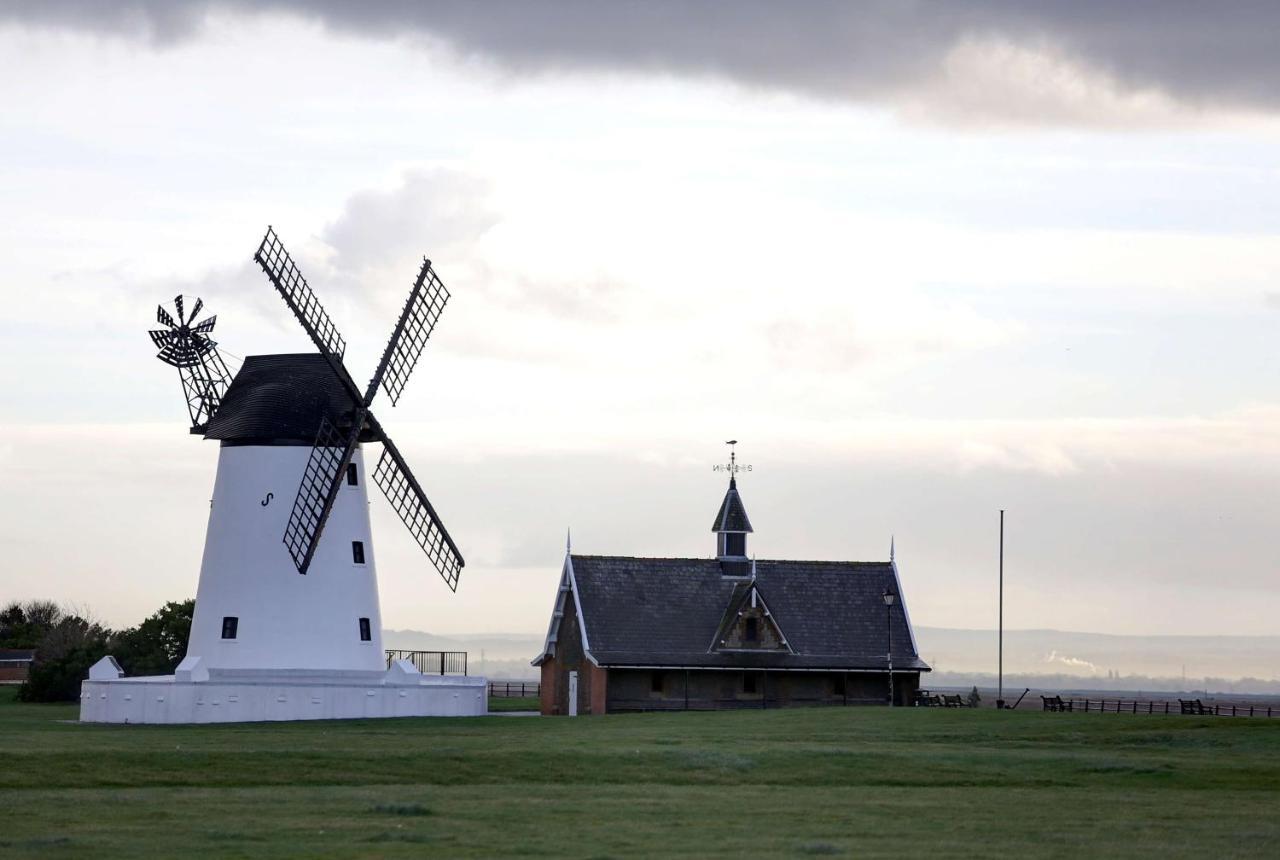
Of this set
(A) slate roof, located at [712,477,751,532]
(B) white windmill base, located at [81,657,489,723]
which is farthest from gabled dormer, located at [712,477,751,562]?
(B) white windmill base, located at [81,657,489,723]

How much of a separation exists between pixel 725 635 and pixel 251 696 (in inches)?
657

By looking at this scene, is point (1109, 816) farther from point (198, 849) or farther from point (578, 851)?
point (198, 849)

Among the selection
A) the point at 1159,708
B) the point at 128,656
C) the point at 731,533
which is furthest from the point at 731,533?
the point at 1159,708

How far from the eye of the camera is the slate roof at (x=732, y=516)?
69125 millimetres

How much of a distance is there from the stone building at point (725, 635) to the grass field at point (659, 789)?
1191cm

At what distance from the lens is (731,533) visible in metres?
68.9

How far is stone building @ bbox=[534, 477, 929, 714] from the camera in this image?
6500cm

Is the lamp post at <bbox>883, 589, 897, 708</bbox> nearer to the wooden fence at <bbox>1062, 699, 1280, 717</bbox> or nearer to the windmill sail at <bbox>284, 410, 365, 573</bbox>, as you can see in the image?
the wooden fence at <bbox>1062, 699, 1280, 717</bbox>

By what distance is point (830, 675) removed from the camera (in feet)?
219

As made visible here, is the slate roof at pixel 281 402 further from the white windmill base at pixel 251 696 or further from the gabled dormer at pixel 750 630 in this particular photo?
the gabled dormer at pixel 750 630

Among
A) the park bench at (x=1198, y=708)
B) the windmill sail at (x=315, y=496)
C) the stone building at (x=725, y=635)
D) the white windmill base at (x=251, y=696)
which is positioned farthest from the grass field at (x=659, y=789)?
the stone building at (x=725, y=635)

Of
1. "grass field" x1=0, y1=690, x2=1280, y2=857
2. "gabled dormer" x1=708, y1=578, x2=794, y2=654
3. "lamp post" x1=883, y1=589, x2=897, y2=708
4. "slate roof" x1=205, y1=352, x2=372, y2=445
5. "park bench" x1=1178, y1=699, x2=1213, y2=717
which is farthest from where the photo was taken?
"gabled dormer" x1=708, y1=578, x2=794, y2=654

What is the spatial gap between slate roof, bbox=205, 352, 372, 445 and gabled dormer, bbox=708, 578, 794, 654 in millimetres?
14226

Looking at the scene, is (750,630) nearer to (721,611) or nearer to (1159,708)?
(721,611)
